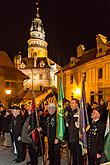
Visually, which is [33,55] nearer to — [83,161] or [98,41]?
[98,41]

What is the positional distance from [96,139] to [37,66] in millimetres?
76253

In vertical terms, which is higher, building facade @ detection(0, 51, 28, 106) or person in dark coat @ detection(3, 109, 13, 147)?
building facade @ detection(0, 51, 28, 106)

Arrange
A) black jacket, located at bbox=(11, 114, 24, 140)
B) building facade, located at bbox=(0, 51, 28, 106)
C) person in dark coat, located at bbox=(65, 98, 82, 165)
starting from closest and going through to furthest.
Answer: person in dark coat, located at bbox=(65, 98, 82, 165) < black jacket, located at bbox=(11, 114, 24, 140) < building facade, located at bbox=(0, 51, 28, 106)

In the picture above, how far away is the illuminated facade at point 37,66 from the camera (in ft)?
264

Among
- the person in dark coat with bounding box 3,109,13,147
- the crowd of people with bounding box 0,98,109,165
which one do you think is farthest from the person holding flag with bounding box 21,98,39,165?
the person in dark coat with bounding box 3,109,13,147

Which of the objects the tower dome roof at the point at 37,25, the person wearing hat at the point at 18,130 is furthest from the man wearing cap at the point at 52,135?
the tower dome roof at the point at 37,25

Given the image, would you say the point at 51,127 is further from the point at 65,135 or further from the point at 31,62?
the point at 31,62

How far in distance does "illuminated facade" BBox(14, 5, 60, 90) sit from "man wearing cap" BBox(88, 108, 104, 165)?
66.6 m

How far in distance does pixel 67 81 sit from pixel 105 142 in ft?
105

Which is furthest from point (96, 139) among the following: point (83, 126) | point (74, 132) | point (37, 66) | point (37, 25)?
point (37, 25)

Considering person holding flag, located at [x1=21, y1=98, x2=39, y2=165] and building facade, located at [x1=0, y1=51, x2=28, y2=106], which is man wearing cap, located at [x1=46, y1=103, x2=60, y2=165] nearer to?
person holding flag, located at [x1=21, y1=98, x2=39, y2=165]

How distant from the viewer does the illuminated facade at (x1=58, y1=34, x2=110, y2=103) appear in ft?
102

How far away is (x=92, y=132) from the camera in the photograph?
23.6ft

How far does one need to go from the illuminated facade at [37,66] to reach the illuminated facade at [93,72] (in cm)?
3664
